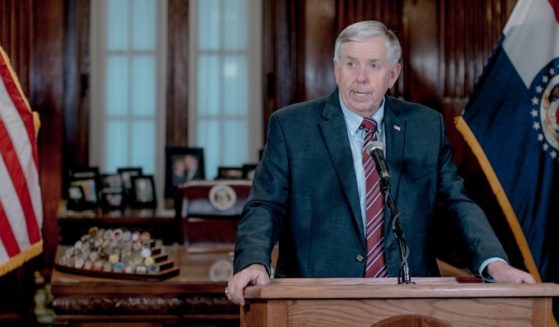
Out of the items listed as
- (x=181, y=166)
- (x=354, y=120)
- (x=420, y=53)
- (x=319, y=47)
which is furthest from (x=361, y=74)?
(x=181, y=166)

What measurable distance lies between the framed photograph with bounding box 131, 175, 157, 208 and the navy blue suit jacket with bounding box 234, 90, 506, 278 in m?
3.63

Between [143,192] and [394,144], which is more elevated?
[394,144]

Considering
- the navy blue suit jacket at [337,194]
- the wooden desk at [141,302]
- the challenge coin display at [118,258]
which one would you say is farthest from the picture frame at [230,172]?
the navy blue suit jacket at [337,194]

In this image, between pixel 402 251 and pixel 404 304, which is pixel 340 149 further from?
pixel 404 304

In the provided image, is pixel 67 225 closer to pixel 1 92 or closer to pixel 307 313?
pixel 1 92

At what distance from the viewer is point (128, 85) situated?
6.14 metres

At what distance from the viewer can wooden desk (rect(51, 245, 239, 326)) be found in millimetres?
3379

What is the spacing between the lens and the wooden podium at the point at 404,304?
167cm

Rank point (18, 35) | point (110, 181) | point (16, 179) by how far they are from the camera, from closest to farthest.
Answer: point (16, 179), point (18, 35), point (110, 181)

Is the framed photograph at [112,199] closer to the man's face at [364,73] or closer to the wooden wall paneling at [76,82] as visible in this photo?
the wooden wall paneling at [76,82]

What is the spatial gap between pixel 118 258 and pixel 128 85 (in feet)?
9.10

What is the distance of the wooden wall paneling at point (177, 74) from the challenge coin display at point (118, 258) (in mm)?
2389

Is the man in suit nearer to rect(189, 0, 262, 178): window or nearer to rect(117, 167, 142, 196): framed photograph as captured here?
rect(117, 167, 142, 196): framed photograph

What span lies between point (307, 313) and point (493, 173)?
6.96 feet
